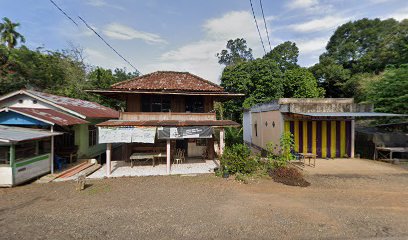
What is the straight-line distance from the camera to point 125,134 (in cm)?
1127

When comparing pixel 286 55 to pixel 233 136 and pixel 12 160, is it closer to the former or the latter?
pixel 233 136

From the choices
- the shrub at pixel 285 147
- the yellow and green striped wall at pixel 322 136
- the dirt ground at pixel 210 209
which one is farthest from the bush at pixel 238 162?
the yellow and green striped wall at pixel 322 136

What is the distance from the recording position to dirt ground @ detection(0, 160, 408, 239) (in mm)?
5473

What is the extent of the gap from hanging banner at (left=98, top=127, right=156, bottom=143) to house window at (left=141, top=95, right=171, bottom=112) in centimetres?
329

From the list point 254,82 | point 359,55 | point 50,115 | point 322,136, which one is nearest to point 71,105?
point 50,115

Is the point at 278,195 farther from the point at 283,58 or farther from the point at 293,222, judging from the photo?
the point at 283,58

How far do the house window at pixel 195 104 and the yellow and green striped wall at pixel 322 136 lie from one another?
19.9ft

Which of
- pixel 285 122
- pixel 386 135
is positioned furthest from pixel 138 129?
pixel 386 135

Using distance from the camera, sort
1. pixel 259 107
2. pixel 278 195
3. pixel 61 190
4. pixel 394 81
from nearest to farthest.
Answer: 1. pixel 278 195
2. pixel 61 190
3. pixel 394 81
4. pixel 259 107

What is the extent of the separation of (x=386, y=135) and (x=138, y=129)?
1628 centimetres

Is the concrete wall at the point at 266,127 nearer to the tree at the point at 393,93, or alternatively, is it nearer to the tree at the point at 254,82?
the tree at the point at 254,82

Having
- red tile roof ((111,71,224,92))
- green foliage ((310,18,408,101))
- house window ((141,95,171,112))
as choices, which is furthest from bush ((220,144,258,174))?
green foliage ((310,18,408,101))

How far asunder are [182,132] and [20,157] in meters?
7.72

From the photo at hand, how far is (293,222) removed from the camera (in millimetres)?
5961
